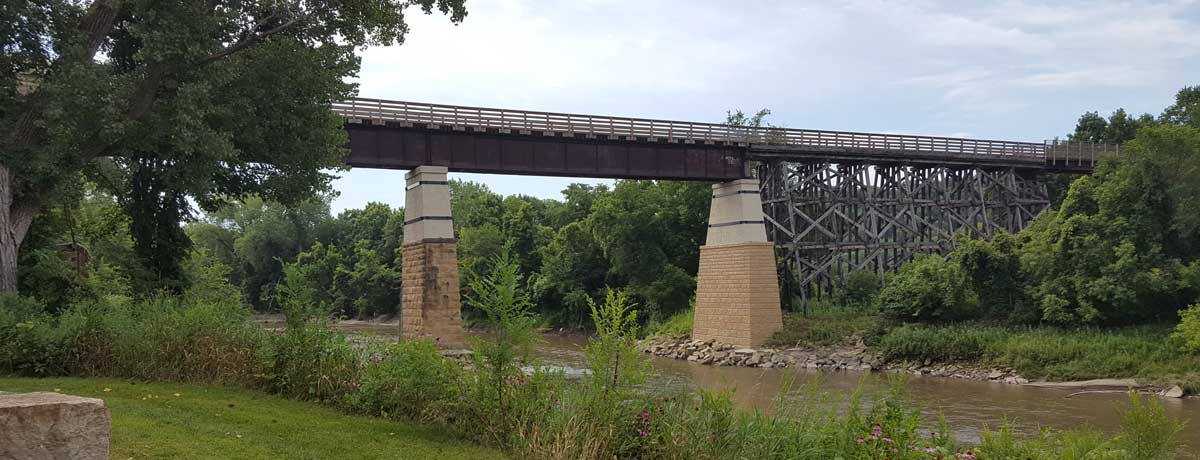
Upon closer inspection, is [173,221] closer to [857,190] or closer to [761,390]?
[761,390]

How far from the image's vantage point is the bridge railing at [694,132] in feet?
105

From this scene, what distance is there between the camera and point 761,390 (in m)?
25.1

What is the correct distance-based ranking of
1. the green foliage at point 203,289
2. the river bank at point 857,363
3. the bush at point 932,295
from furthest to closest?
1. the bush at point 932,295
2. the river bank at point 857,363
3. the green foliage at point 203,289

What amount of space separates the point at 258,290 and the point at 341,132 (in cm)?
6369

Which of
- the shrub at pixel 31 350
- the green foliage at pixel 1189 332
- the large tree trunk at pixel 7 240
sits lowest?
the green foliage at pixel 1189 332

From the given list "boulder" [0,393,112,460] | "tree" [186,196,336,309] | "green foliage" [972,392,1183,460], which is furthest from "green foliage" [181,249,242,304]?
"tree" [186,196,336,309]

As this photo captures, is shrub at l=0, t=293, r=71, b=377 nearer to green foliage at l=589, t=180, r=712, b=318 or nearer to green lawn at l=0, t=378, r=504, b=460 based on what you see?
green lawn at l=0, t=378, r=504, b=460

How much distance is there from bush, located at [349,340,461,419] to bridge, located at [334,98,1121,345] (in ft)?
63.9

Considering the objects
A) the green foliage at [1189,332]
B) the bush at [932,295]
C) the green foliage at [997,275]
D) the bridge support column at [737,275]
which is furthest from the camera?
the bridge support column at [737,275]

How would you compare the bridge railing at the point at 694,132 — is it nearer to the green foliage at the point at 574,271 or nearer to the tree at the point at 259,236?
the green foliage at the point at 574,271

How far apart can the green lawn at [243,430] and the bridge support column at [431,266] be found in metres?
17.9

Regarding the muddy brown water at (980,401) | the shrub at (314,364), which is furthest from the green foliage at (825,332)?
the shrub at (314,364)

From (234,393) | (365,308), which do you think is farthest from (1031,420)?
(365,308)

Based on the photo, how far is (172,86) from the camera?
17969mm
